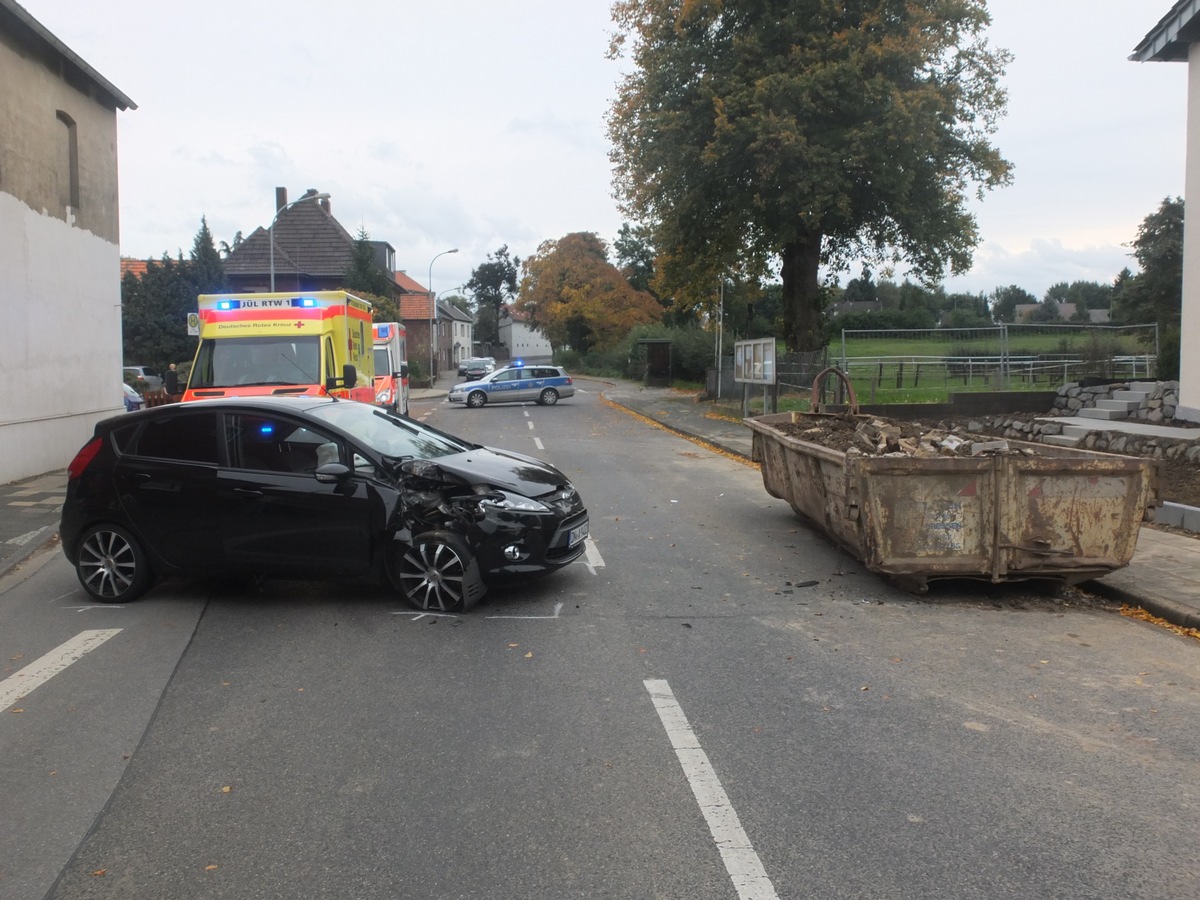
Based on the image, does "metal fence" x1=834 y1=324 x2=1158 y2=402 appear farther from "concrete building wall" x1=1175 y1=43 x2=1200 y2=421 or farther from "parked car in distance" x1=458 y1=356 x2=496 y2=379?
"parked car in distance" x1=458 y1=356 x2=496 y2=379

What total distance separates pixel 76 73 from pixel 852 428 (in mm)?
14243

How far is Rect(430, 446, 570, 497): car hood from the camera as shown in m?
7.48

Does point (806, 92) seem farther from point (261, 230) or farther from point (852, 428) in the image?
point (261, 230)

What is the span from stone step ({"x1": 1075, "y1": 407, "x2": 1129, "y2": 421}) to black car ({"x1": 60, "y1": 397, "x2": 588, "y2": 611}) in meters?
12.9

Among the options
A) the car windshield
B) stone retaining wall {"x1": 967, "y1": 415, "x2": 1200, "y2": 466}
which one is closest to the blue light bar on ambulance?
the car windshield

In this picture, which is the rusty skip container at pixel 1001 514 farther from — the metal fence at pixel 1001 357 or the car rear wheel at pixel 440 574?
the metal fence at pixel 1001 357

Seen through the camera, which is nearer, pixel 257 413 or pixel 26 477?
pixel 257 413

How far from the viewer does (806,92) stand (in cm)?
2220

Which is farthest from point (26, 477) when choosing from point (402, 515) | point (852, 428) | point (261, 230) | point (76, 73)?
point (261, 230)

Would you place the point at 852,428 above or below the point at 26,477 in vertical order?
above

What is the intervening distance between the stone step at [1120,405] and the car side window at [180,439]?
50.2 feet

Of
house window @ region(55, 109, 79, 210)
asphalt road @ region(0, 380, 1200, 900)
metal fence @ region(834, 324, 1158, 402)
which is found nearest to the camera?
asphalt road @ region(0, 380, 1200, 900)

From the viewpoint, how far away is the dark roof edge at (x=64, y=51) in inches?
557

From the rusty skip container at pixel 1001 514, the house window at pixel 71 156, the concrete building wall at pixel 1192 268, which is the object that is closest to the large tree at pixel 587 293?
the house window at pixel 71 156
